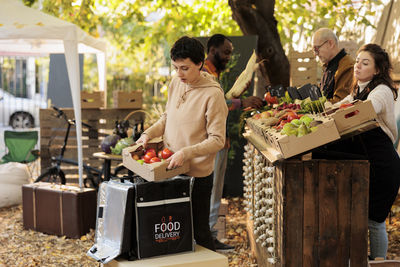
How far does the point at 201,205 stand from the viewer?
11.3 ft

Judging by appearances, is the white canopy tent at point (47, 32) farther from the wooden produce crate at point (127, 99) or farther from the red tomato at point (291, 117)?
the red tomato at point (291, 117)

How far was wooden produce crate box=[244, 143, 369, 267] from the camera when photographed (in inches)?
129

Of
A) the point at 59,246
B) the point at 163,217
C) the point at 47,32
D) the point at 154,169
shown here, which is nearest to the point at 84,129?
the point at 47,32

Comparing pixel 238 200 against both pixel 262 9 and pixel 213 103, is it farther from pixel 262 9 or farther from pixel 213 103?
pixel 213 103

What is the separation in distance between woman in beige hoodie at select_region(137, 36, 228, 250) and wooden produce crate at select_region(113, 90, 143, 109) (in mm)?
4568

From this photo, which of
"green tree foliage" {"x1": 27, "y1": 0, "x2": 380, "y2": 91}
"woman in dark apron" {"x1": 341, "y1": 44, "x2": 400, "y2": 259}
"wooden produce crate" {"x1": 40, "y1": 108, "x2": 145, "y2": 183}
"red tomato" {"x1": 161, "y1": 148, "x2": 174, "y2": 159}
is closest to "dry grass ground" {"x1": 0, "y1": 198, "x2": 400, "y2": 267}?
"woman in dark apron" {"x1": 341, "y1": 44, "x2": 400, "y2": 259}

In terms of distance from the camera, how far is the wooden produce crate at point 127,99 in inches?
316

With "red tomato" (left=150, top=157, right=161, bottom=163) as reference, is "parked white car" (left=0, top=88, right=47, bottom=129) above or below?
above

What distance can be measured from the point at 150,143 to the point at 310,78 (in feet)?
12.4

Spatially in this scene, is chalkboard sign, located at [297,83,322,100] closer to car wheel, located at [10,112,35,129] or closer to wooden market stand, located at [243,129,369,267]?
wooden market stand, located at [243,129,369,267]

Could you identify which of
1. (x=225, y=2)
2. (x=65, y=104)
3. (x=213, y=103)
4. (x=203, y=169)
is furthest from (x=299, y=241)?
(x=65, y=104)

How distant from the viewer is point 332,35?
455 centimetres

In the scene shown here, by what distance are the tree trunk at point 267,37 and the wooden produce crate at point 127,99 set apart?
1769 mm

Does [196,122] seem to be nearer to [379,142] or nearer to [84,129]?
[379,142]
